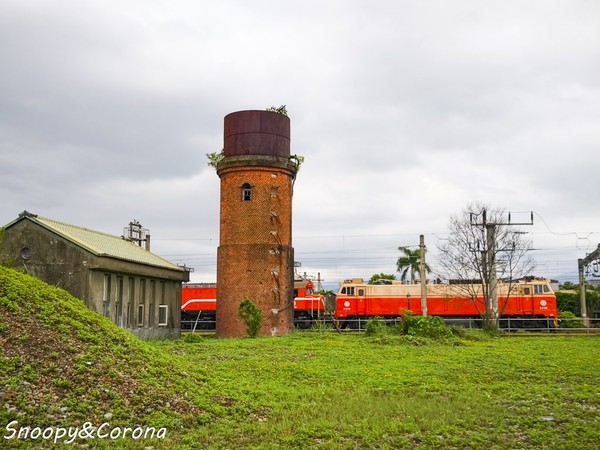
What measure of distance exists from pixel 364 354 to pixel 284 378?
18.4 feet

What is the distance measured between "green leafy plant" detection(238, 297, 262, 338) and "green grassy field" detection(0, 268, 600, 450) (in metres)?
11.2

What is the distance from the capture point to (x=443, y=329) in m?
25.0

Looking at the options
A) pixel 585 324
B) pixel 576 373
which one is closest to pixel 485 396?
pixel 576 373

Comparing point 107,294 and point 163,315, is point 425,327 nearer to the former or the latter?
point 163,315

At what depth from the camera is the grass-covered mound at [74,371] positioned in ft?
29.8

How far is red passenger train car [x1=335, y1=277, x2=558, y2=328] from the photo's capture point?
38.0m

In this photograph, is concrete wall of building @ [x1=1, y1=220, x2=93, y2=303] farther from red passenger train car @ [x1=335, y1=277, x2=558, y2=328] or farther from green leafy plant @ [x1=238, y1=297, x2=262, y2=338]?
red passenger train car @ [x1=335, y1=277, x2=558, y2=328]

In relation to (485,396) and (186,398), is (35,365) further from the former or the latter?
(485,396)

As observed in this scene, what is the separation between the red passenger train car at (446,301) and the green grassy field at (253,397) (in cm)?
2412

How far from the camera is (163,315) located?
26469 millimetres

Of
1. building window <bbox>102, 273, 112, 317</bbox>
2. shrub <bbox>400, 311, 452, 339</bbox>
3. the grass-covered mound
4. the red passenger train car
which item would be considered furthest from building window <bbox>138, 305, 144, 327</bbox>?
the red passenger train car

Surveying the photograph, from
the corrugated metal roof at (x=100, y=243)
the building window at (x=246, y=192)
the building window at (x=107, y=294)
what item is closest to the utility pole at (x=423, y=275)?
the building window at (x=246, y=192)

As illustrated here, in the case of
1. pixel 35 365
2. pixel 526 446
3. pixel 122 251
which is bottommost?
pixel 526 446

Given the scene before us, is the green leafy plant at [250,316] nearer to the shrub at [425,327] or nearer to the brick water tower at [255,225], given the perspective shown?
the brick water tower at [255,225]
